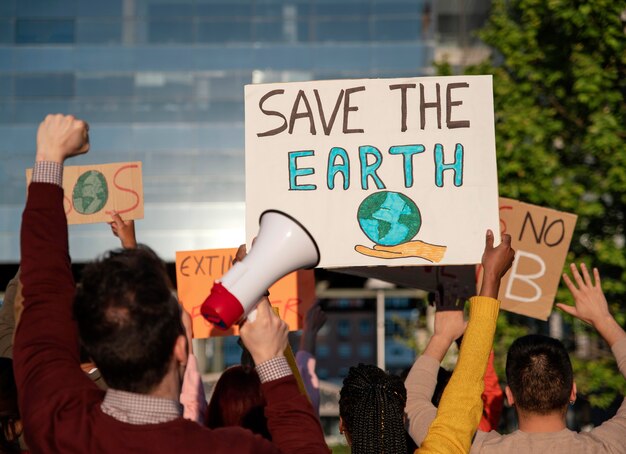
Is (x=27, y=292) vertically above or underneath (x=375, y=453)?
above

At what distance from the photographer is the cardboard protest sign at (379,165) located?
142 inches

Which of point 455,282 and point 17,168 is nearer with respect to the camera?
point 455,282

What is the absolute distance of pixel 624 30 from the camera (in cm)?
1149

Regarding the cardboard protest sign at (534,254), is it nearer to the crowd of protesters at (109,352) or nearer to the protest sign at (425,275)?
the protest sign at (425,275)

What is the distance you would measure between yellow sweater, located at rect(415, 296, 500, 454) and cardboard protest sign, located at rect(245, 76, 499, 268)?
3.39 ft

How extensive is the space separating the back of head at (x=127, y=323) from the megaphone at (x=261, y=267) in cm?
18

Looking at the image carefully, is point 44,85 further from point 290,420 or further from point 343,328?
point 343,328

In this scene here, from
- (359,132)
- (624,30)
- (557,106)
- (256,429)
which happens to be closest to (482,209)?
(359,132)

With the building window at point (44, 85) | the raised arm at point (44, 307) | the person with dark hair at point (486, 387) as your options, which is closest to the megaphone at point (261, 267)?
the raised arm at point (44, 307)

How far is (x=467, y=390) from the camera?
2.44m

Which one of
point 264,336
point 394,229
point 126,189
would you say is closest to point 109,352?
point 264,336

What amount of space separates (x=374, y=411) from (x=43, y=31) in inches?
1230

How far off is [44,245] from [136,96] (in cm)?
3038

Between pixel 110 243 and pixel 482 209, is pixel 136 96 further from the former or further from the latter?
pixel 482 209
